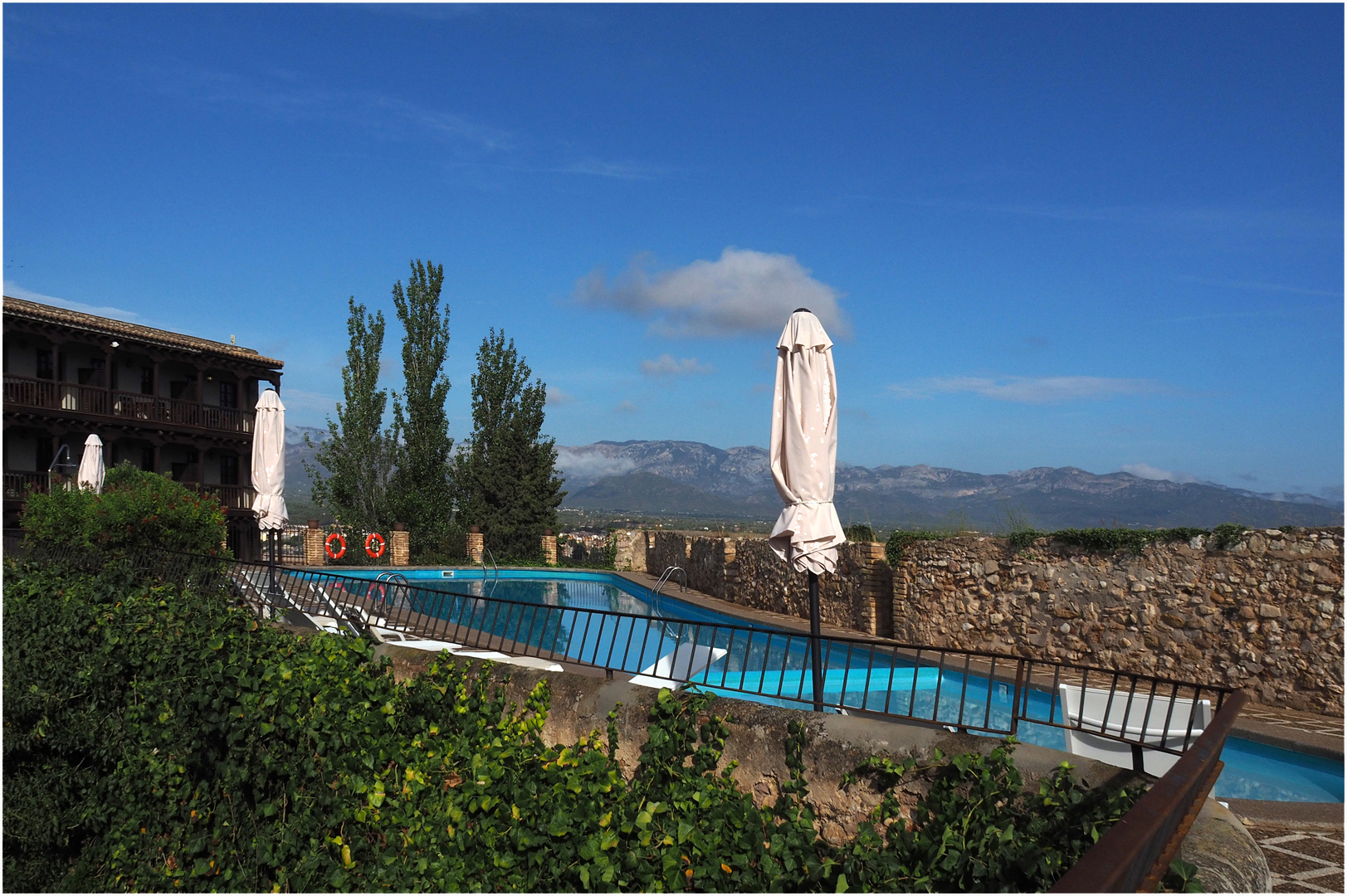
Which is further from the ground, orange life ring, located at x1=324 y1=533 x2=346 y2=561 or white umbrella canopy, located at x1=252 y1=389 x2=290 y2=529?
white umbrella canopy, located at x1=252 y1=389 x2=290 y2=529

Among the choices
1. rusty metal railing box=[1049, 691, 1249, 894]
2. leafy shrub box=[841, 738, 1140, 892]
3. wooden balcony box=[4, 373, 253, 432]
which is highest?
wooden balcony box=[4, 373, 253, 432]

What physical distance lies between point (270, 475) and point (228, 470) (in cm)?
1743

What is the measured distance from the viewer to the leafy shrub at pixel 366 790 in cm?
348

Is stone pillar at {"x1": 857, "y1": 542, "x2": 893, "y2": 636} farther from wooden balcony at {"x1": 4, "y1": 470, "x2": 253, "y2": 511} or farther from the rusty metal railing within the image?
wooden balcony at {"x1": 4, "y1": 470, "x2": 253, "y2": 511}

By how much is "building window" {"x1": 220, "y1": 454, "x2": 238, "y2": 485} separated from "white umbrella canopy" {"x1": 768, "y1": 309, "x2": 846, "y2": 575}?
26360mm

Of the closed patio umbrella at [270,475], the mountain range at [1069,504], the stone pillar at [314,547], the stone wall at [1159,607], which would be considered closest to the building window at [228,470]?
the mountain range at [1069,504]

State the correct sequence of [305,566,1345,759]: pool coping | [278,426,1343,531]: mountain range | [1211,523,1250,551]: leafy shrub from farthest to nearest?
1. [278,426,1343,531]: mountain range
2. [1211,523,1250,551]: leafy shrub
3. [305,566,1345,759]: pool coping

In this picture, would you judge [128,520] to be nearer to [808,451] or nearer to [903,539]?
[808,451]

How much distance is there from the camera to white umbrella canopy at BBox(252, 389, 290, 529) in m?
12.3

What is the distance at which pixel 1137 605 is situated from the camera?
938cm

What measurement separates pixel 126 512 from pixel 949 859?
10652 millimetres

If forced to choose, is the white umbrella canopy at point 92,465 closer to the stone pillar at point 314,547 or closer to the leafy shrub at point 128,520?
the leafy shrub at point 128,520

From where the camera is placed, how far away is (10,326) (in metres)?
20.6

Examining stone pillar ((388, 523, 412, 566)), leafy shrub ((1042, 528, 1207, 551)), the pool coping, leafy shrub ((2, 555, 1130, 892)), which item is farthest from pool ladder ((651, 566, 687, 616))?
leafy shrub ((2, 555, 1130, 892))
